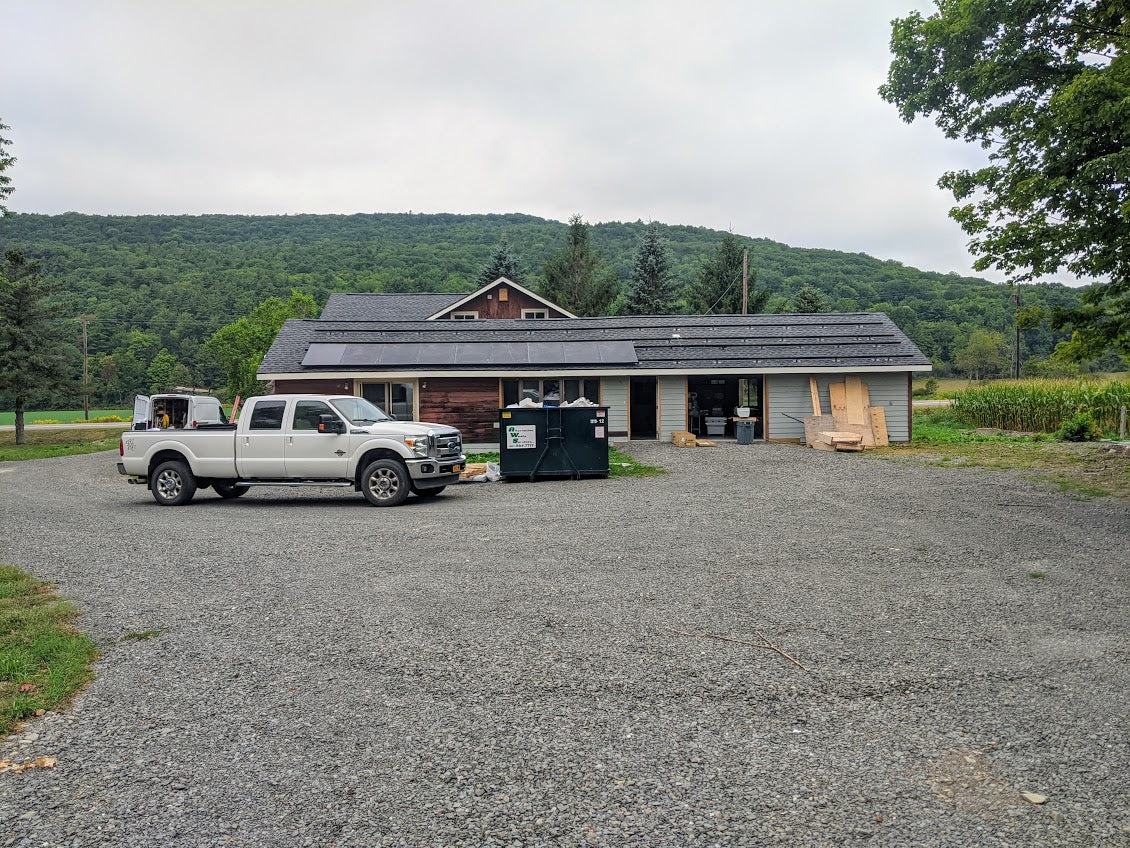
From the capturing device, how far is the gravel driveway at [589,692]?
3521mm

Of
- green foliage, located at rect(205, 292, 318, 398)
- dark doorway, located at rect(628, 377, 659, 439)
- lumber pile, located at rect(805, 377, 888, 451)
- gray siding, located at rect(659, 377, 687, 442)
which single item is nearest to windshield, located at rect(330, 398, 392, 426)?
gray siding, located at rect(659, 377, 687, 442)

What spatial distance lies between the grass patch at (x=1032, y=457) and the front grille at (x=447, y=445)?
1180cm

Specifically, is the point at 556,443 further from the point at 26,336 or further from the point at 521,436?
the point at 26,336

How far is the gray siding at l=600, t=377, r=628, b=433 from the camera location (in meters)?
26.9

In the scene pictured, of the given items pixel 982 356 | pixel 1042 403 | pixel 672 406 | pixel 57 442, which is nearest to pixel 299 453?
pixel 672 406

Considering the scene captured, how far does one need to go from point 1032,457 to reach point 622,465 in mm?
11235

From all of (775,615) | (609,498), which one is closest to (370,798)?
(775,615)

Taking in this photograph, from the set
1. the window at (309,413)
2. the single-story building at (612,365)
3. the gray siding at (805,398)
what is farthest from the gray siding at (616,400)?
the window at (309,413)

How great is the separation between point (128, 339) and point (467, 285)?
32.7 metres

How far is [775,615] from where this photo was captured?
267 inches

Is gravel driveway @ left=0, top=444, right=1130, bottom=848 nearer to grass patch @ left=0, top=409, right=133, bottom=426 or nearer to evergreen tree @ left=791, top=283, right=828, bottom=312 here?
evergreen tree @ left=791, top=283, right=828, bottom=312

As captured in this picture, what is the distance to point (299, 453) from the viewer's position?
574 inches

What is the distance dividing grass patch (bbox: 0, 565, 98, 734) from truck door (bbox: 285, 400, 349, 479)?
6983 mm

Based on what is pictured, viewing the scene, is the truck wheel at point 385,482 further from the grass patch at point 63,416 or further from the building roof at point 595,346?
the grass patch at point 63,416
